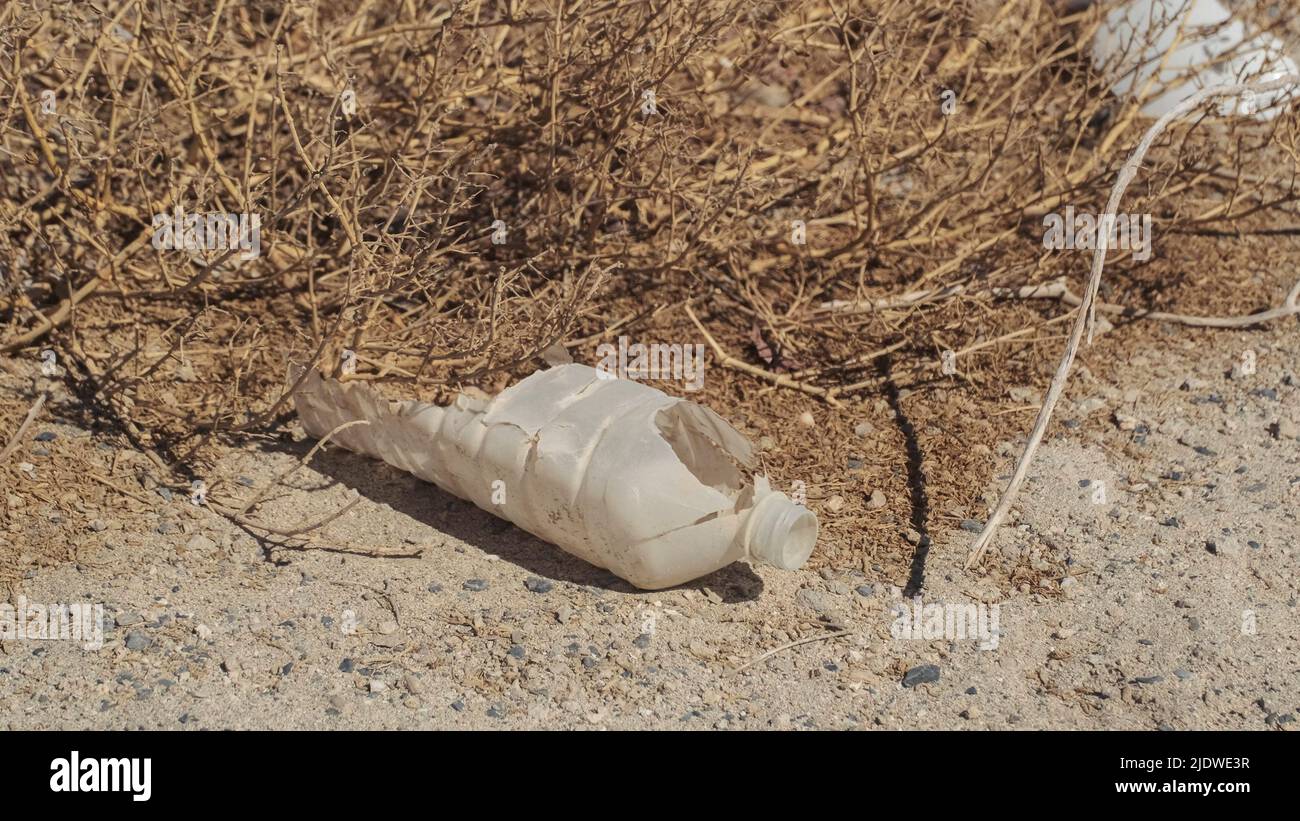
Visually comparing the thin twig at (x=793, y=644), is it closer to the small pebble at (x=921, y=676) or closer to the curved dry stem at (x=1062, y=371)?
the small pebble at (x=921, y=676)

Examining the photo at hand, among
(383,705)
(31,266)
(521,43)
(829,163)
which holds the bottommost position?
(383,705)

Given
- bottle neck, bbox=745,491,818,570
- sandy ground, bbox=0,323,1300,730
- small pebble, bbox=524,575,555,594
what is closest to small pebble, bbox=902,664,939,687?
sandy ground, bbox=0,323,1300,730

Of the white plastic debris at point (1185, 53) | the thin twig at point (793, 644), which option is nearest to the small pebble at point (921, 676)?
the thin twig at point (793, 644)

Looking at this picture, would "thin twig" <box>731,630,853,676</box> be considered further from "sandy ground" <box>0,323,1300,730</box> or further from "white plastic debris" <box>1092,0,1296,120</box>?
"white plastic debris" <box>1092,0,1296,120</box>

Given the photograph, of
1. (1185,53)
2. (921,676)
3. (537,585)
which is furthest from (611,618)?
(1185,53)

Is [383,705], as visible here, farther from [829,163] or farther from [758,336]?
[829,163]

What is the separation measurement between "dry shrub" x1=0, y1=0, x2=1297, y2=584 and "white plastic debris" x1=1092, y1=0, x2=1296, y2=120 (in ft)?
1.25

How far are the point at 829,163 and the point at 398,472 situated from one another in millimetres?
1976

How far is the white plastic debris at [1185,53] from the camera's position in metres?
5.50

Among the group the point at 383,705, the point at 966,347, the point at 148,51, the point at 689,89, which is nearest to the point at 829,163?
the point at 689,89

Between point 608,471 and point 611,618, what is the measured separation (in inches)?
14.8

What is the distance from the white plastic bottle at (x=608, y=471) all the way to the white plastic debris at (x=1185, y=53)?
2770 mm

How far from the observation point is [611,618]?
11.6 feet

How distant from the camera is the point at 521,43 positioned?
16.1 ft
